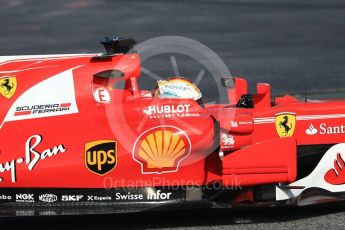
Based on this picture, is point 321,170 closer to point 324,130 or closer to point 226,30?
point 324,130

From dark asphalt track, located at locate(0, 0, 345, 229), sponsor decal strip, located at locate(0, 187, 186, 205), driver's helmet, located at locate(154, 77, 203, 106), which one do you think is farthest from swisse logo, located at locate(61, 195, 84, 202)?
dark asphalt track, located at locate(0, 0, 345, 229)

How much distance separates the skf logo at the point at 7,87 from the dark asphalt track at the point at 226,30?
15.1 feet

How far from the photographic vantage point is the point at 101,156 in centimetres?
535

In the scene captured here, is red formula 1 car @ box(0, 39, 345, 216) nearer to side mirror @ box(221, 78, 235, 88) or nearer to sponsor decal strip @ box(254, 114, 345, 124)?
sponsor decal strip @ box(254, 114, 345, 124)

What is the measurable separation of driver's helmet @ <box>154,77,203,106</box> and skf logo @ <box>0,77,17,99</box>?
1207 millimetres

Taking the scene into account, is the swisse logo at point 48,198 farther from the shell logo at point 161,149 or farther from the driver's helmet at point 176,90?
the driver's helmet at point 176,90

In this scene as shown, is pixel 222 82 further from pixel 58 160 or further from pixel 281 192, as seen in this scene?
pixel 58 160

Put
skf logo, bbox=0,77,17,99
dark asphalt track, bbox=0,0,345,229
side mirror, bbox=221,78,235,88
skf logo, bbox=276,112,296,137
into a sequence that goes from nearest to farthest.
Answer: skf logo, bbox=0,77,17,99, skf logo, bbox=276,112,296,137, side mirror, bbox=221,78,235,88, dark asphalt track, bbox=0,0,345,229

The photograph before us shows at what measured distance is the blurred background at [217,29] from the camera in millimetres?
12805

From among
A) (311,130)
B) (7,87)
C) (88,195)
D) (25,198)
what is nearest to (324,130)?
(311,130)

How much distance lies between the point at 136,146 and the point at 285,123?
1.27m

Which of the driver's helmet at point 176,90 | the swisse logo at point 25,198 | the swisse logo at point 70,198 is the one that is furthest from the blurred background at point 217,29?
the swisse logo at point 25,198

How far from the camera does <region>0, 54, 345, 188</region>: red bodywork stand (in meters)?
5.33

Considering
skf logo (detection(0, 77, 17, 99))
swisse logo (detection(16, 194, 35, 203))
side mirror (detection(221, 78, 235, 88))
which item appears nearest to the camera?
swisse logo (detection(16, 194, 35, 203))
